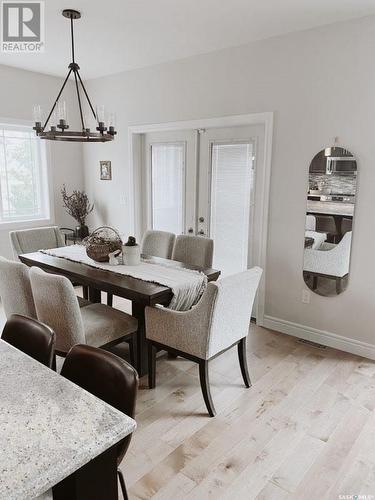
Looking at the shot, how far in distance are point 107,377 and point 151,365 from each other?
1316 millimetres

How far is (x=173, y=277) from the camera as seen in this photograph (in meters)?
2.79

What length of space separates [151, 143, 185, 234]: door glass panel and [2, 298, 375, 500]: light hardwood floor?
76.4 inches

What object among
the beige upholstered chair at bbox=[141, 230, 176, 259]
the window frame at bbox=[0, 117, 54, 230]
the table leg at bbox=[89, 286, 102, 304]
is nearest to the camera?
the table leg at bbox=[89, 286, 102, 304]

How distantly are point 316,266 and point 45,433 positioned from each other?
289cm

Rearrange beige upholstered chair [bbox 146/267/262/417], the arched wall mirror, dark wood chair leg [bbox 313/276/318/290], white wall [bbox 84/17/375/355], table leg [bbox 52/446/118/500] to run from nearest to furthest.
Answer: table leg [bbox 52/446/118/500] < beige upholstered chair [bbox 146/267/262/417] < white wall [bbox 84/17/375/355] < the arched wall mirror < dark wood chair leg [bbox 313/276/318/290]

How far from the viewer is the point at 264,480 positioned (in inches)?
74.7

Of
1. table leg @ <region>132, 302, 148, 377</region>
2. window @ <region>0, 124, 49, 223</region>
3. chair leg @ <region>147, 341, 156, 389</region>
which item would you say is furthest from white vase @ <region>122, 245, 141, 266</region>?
window @ <region>0, 124, 49, 223</region>

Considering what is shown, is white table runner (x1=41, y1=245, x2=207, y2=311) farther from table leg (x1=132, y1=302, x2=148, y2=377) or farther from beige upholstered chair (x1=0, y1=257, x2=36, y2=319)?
beige upholstered chair (x1=0, y1=257, x2=36, y2=319)

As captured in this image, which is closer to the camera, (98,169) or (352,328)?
(352,328)

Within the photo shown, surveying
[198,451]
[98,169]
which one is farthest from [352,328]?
[98,169]

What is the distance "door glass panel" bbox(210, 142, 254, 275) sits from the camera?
381 cm

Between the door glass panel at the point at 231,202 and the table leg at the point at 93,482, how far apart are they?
3070mm

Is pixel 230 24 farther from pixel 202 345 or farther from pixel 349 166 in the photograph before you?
pixel 202 345

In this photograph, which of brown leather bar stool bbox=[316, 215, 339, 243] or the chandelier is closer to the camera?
the chandelier
